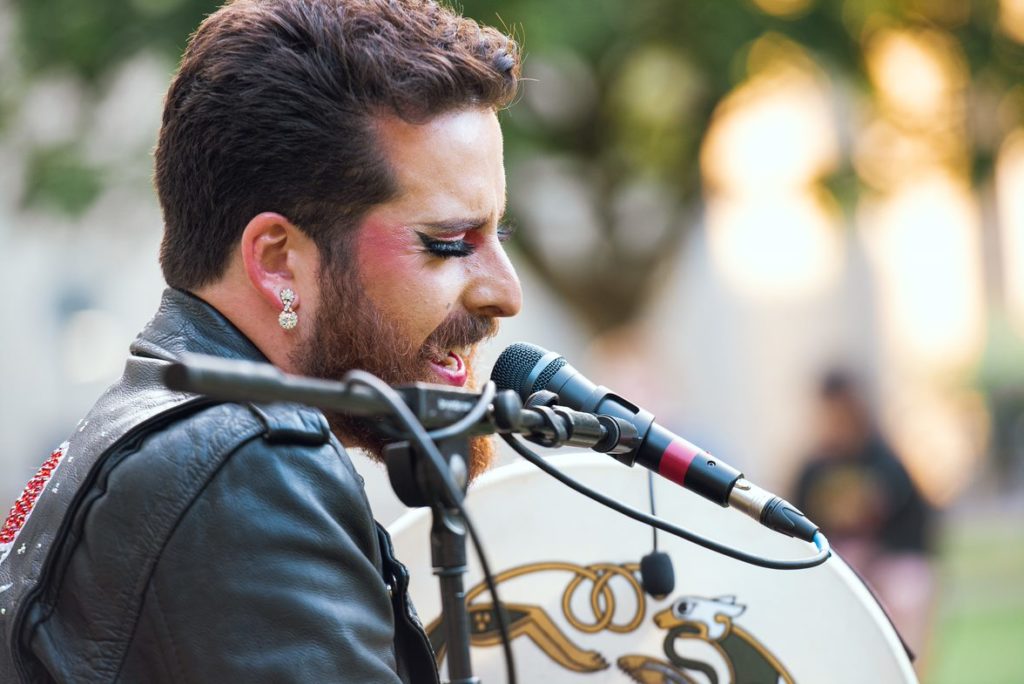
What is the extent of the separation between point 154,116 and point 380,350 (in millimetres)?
8035

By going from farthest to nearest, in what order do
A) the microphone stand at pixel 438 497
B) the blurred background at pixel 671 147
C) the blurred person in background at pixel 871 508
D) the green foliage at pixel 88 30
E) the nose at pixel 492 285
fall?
the green foliage at pixel 88 30 < the blurred background at pixel 671 147 < the blurred person in background at pixel 871 508 < the nose at pixel 492 285 < the microphone stand at pixel 438 497

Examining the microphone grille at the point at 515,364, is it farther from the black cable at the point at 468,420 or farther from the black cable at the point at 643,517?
the black cable at the point at 468,420

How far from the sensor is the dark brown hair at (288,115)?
211cm

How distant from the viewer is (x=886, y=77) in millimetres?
9117

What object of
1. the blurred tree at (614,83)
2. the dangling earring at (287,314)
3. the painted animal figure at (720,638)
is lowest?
the painted animal figure at (720,638)

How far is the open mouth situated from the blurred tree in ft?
19.1

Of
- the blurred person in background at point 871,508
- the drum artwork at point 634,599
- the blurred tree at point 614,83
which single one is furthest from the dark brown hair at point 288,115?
the blurred tree at point 614,83

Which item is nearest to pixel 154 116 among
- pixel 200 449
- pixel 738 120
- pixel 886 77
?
pixel 738 120

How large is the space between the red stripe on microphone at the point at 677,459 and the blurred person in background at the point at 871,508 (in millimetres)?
4310

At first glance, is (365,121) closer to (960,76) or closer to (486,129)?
(486,129)

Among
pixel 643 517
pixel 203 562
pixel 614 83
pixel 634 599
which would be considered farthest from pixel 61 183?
pixel 203 562

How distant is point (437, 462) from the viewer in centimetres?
153

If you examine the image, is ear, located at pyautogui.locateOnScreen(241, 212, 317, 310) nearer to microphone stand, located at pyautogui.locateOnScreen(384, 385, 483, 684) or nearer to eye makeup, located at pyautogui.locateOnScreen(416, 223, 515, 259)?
eye makeup, located at pyautogui.locateOnScreen(416, 223, 515, 259)

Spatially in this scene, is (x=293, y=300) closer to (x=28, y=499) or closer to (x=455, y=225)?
(x=455, y=225)
